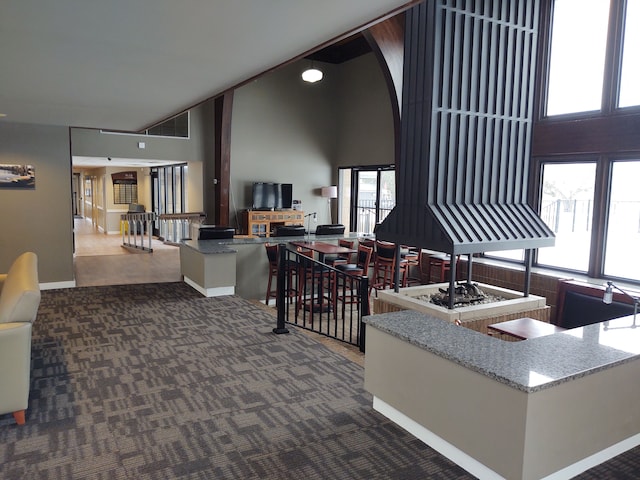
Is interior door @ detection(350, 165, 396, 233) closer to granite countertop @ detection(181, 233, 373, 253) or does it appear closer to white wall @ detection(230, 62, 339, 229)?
white wall @ detection(230, 62, 339, 229)

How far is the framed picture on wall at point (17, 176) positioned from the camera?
6.31m

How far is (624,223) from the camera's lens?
6.16 metres

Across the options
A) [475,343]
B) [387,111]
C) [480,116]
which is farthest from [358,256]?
[475,343]

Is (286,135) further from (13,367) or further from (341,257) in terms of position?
(13,367)

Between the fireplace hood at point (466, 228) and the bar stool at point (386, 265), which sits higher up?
the fireplace hood at point (466, 228)

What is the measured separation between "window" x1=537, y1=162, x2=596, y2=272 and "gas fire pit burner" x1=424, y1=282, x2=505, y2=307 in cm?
204

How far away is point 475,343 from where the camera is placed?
8.21 feet

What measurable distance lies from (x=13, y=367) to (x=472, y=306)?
13.0ft

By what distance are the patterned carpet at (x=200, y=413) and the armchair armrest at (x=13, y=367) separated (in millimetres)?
164

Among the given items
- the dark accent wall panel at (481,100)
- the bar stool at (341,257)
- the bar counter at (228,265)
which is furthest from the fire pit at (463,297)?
the bar counter at (228,265)

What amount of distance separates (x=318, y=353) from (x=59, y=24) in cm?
305

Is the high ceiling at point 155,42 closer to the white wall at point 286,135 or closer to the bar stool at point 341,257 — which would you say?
the bar stool at point 341,257

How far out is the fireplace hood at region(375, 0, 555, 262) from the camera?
185 inches

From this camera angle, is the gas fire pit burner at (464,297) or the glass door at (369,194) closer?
the gas fire pit burner at (464,297)
